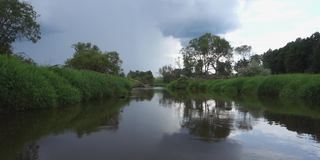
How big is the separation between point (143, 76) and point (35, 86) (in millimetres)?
116658

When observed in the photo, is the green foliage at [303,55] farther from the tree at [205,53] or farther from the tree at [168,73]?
the tree at [168,73]

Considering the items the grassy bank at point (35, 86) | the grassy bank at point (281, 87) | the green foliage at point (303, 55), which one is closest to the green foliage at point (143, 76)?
the green foliage at point (303, 55)

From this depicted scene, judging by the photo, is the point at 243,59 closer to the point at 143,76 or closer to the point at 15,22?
the point at 143,76

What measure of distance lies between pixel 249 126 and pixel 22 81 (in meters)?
8.90

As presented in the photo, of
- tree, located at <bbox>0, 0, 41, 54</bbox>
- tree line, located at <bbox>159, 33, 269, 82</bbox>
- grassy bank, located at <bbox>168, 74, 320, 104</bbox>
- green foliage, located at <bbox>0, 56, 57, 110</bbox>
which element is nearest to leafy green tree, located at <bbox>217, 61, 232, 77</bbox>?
tree line, located at <bbox>159, 33, 269, 82</bbox>

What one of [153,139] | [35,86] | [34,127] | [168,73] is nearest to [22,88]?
[35,86]

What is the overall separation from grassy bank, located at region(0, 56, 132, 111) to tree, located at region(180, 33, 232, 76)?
62.7 metres

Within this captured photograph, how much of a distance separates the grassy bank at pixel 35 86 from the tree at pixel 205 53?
6274 centimetres

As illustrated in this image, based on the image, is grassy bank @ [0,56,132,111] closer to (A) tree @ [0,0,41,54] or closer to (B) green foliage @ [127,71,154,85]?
(A) tree @ [0,0,41,54]

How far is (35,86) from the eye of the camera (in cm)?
1411

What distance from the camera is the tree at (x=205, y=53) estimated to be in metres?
81.4

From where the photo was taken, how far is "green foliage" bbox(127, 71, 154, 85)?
121000mm

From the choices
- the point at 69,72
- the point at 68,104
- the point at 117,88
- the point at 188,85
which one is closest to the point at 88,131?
the point at 68,104

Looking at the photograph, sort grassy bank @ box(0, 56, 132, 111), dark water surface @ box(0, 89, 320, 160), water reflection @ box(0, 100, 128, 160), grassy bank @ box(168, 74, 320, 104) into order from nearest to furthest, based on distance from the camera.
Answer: dark water surface @ box(0, 89, 320, 160)
water reflection @ box(0, 100, 128, 160)
grassy bank @ box(0, 56, 132, 111)
grassy bank @ box(168, 74, 320, 104)
